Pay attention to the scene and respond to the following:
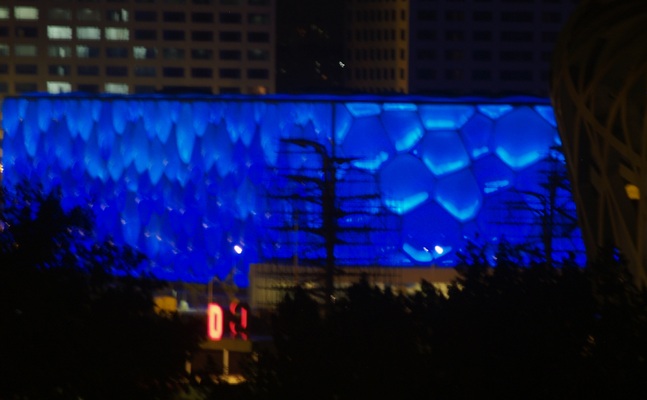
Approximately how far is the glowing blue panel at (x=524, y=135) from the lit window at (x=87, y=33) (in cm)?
7114

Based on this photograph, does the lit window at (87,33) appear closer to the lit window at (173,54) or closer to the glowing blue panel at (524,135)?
the lit window at (173,54)

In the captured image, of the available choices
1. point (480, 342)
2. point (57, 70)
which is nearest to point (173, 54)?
point (57, 70)

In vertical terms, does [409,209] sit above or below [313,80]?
below

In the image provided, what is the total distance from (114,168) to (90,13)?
6468 cm

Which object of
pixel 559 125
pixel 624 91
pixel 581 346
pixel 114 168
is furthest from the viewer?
pixel 114 168

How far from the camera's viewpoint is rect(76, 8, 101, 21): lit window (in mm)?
113562

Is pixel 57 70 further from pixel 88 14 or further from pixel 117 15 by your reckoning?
pixel 117 15

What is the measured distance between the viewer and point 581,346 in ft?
45.3

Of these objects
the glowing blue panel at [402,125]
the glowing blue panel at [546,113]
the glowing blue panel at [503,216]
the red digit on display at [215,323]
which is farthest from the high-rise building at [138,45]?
the red digit on display at [215,323]

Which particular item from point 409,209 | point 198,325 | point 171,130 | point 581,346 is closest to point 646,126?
point 581,346

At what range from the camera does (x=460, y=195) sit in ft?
157

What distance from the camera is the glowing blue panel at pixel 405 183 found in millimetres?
47625

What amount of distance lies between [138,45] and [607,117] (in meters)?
97.3

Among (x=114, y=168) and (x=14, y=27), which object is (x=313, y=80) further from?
(x=114, y=168)
